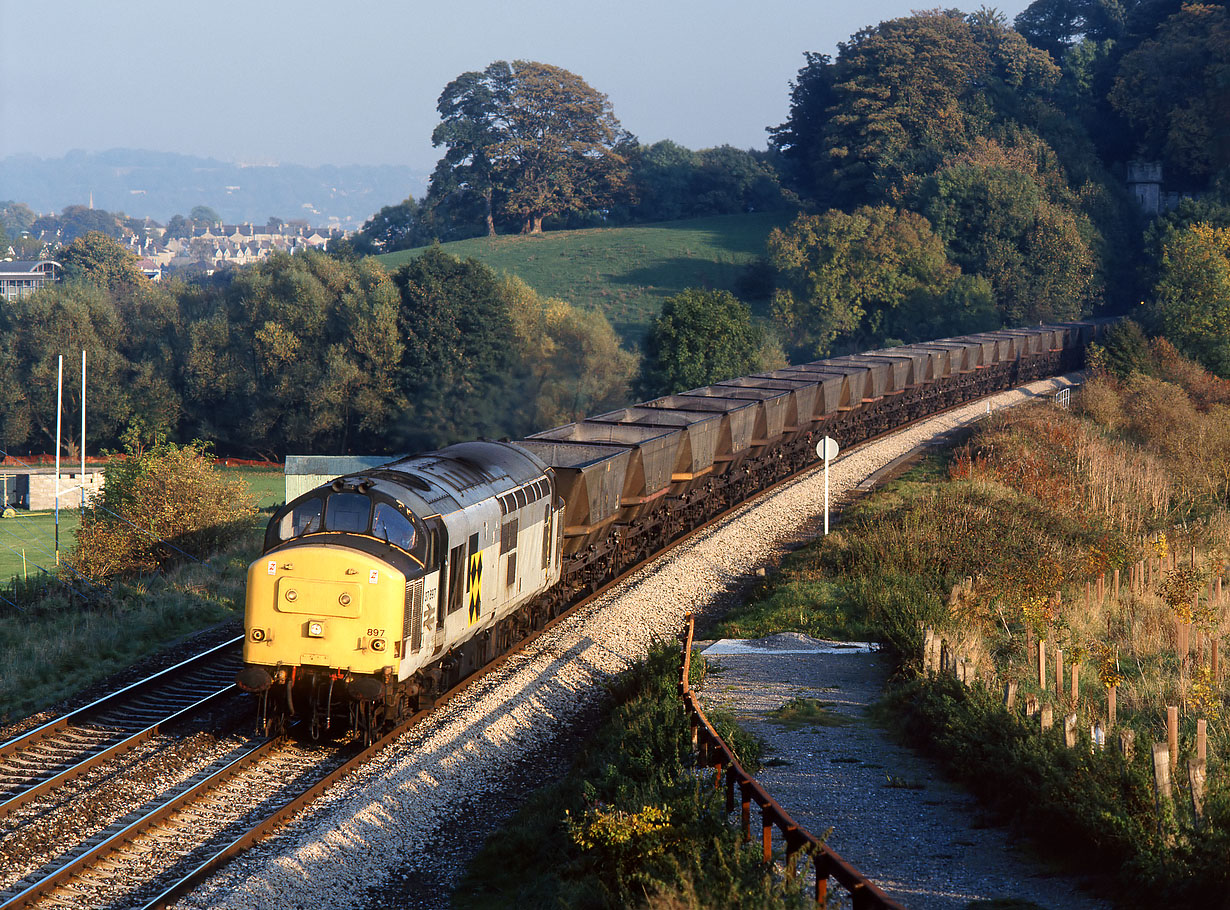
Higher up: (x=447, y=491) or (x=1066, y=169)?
(x=1066, y=169)

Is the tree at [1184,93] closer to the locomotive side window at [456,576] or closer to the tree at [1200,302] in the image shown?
the tree at [1200,302]

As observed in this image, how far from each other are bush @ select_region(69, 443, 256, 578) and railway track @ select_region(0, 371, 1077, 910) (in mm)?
15372

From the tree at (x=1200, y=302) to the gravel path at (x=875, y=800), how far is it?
47.2m

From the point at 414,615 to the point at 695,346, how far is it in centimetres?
4223

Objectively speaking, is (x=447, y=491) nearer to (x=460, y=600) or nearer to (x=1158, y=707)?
(x=460, y=600)

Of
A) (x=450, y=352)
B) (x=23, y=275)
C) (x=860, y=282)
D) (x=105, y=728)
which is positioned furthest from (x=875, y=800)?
(x=23, y=275)

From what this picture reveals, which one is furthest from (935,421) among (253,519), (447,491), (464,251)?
(464,251)

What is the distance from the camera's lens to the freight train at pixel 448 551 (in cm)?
1349

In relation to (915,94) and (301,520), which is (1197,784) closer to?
(301,520)

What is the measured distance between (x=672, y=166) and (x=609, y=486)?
111 meters

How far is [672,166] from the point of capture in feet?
415

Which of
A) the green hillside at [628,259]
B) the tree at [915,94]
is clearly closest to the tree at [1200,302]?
the tree at [915,94]

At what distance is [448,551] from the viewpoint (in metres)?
14.5

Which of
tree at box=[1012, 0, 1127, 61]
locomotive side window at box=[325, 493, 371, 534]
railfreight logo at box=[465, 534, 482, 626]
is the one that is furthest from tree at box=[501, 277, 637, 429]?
tree at box=[1012, 0, 1127, 61]
